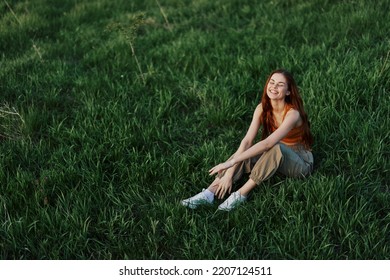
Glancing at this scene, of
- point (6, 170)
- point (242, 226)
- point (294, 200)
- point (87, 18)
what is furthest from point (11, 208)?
point (87, 18)

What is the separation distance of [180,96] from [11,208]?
1.97 metres

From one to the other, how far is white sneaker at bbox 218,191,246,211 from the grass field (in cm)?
7

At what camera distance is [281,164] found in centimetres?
297

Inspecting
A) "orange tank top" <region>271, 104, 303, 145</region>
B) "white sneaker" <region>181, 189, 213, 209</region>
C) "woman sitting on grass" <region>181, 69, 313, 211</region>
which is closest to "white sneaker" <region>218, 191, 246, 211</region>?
"woman sitting on grass" <region>181, 69, 313, 211</region>

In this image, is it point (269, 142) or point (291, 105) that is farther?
point (291, 105)

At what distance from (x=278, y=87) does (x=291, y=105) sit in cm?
17

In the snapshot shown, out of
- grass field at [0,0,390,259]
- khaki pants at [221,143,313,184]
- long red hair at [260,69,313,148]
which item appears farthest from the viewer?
long red hair at [260,69,313,148]

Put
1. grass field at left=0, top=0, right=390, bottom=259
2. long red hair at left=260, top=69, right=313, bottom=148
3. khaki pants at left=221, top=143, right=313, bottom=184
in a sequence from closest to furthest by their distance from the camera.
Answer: grass field at left=0, top=0, right=390, bottom=259 < khaki pants at left=221, top=143, right=313, bottom=184 < long red hair at left=260, top=69, right=313, bottom=148

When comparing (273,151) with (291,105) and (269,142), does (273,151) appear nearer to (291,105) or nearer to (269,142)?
(269,142)

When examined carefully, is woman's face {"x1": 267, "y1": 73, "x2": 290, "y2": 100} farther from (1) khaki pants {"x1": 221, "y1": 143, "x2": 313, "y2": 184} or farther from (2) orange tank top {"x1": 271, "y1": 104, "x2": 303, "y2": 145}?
(1) khaki pants {"x1": 221, "y1": 143, "x2": 313, "y2": 184}

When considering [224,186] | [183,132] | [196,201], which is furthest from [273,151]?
[183,132]

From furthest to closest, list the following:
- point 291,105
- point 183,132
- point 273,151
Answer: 1. point 183,132
2. point 291,105
3. point 273,151

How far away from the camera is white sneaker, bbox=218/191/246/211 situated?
2.97 metres

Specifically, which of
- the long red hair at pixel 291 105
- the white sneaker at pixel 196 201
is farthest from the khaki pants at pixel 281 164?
the white sneaker at pixel 196 201
